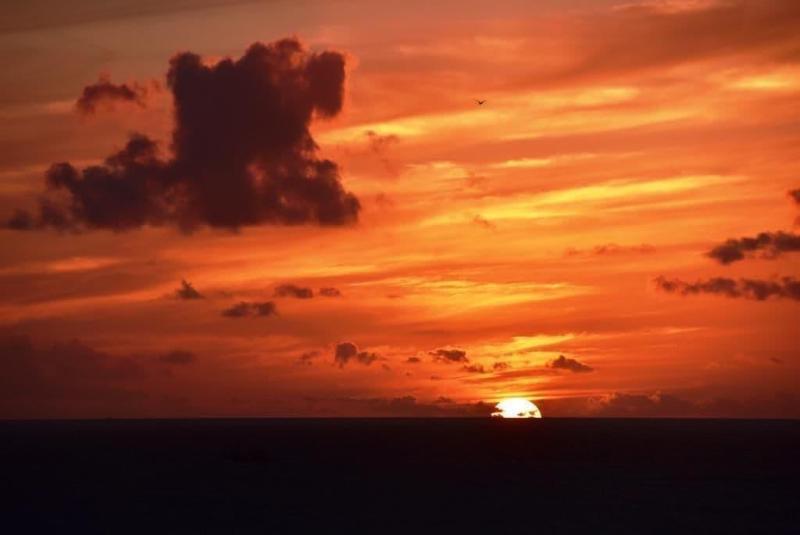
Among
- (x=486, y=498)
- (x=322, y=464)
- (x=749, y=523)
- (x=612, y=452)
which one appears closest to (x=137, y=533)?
(x=486, y=498)

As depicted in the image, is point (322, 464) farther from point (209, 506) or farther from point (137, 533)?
point (137, 533)

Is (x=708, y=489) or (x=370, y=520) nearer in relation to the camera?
(x=370, y=520)

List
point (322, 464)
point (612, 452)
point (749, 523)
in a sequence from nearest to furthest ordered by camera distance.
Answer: point (749, 523)
point (322, 464)
point (612, 452)

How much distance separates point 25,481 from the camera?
361 ft

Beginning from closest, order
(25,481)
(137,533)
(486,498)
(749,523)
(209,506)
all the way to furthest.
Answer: (137,533), (749,523), (209,506), (486,498), (25,481)

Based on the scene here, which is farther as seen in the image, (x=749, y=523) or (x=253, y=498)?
(x=253, y=498)

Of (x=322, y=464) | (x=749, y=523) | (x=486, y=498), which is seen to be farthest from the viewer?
(x=322, y=464)

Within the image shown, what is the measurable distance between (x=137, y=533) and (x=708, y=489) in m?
50.0

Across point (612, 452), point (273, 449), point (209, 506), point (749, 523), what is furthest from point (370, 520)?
point (273, 449)

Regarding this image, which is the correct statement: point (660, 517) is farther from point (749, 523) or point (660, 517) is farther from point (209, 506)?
point (209, 506)

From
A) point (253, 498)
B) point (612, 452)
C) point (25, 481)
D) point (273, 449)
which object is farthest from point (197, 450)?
→ point (253, 498)

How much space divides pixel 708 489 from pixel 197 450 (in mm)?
98623

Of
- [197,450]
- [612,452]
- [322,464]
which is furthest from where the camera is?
[197,450]

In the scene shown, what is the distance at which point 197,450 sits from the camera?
600 ft
